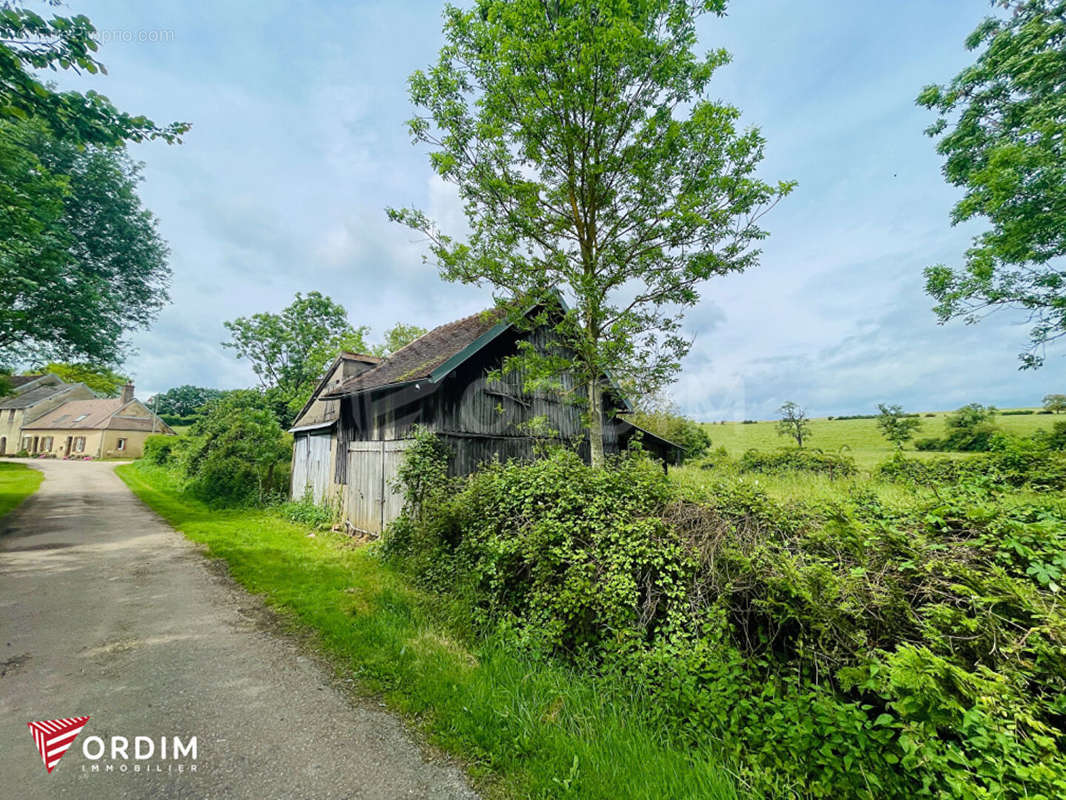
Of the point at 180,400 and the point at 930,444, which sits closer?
the point at 930,444

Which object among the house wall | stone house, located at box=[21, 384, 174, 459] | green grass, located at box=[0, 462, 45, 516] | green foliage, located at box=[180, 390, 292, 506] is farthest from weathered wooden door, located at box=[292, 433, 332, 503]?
stone house, located at box=[21, 384, 174, 459]

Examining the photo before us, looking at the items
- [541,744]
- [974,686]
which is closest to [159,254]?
[541,744]

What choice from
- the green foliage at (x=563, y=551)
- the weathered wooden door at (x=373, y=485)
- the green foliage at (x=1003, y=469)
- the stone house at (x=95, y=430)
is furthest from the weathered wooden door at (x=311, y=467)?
the stone house at (x=95, y=430)

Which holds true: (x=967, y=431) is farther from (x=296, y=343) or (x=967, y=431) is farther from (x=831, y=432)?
(x=296, y=343)

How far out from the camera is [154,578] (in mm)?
6488

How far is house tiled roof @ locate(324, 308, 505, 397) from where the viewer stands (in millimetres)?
9227

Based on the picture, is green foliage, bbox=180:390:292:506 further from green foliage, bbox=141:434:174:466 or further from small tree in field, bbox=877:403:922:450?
small tree in field, bbox=877:403:922:450

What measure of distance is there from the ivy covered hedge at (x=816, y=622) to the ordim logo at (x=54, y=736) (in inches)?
133

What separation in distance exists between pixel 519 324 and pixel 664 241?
11.1 ft

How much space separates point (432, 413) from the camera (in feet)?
30.0

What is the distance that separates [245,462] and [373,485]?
8.43 meters

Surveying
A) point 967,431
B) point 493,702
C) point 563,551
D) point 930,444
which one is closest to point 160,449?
point 563,551

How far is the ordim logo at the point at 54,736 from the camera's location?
2.68 meters

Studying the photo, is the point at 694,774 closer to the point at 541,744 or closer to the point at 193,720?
the point at 541,744
